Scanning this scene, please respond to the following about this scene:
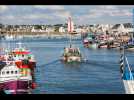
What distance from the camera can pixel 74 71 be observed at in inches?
499

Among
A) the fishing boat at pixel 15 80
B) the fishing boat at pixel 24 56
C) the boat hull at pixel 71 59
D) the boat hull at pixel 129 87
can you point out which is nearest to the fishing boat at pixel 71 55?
the boat hull at pixel 71 59

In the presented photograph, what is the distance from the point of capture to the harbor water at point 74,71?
30.9 ft

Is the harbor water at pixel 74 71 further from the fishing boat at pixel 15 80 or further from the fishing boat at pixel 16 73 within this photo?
the fishing boat at pixel 15 80

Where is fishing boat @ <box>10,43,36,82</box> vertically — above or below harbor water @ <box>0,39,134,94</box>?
above

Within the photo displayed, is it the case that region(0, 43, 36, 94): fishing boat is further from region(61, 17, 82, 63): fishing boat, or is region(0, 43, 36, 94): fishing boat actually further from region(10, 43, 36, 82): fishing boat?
region(61, 17, 82, 63): fishing boat

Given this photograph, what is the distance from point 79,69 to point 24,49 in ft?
10.3

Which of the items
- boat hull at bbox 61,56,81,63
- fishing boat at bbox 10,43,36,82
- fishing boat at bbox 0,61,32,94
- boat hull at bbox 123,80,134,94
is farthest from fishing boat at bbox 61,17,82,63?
boat hull at bbox 123,80,134,94

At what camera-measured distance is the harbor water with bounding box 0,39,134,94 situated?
30.9 feet

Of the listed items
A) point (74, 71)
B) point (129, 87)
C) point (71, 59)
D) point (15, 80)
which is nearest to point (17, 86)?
point (15, 80)

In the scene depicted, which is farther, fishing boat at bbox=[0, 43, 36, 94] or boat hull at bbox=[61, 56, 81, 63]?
boat hull at bbox=[61, 56, 81, 63]

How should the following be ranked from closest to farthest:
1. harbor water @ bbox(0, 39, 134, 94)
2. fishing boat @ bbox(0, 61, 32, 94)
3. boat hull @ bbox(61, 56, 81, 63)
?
fishing boat @ bbox(0, 61, 32, 94)
harbor water @ bbox(0, 39, 134, 94)
boat hull @ bbox(61, 56, 81, 63)

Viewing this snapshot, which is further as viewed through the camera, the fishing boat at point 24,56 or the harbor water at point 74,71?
the fishing boat at point 24,56
